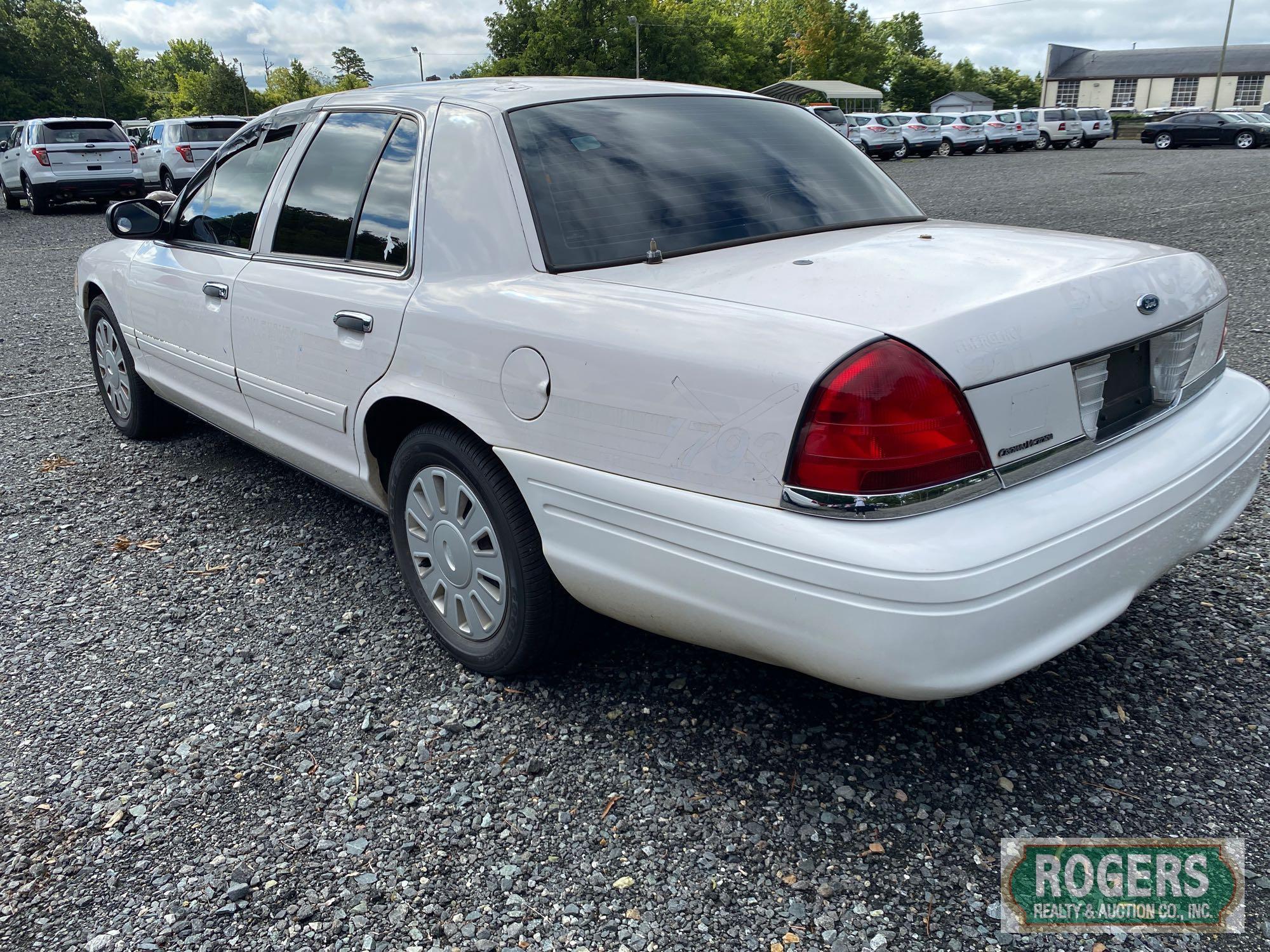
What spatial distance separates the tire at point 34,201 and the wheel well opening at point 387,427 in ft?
64.7

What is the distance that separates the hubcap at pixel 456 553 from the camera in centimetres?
272

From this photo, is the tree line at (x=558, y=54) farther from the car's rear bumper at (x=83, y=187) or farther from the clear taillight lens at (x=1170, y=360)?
the clear taillight lens at (x=1170, y=360)

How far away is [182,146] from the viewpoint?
63.1 ft

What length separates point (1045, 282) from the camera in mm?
2115

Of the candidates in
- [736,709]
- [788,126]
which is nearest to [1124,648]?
[736,709]

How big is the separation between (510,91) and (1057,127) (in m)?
39.9

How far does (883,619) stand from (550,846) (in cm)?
95

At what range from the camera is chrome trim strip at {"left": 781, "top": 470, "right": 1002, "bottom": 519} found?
6.30ft

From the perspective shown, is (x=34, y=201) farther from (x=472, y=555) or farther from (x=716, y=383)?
(x=716, y=383)

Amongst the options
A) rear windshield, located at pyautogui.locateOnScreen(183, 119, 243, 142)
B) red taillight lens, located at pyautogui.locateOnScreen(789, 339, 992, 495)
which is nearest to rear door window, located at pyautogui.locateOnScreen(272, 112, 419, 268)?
red taillight lens, located at pyautogui.locateOnScreen(789, 339, 992, 495)

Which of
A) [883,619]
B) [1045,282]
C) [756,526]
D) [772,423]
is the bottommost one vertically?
[883,619]

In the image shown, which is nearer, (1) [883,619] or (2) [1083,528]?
(1) [883,619]

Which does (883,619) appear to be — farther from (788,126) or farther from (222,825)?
(788,126)

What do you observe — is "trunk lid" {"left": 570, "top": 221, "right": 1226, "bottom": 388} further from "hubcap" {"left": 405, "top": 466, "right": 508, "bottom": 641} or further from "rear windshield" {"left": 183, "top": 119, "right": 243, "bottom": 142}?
"rear windshield" {"left": 183, "top": 119, "right": 243, "bottom": 142}
